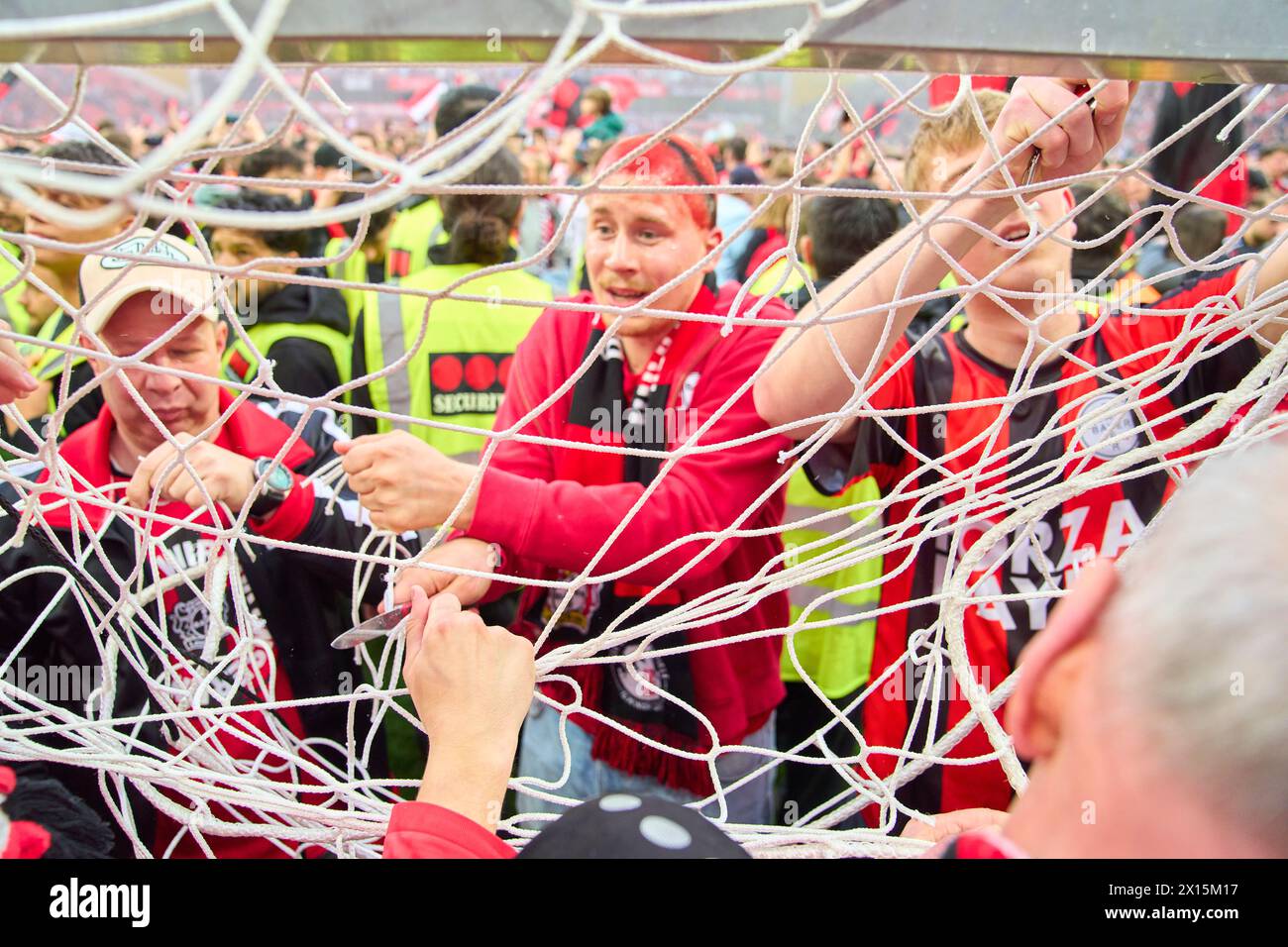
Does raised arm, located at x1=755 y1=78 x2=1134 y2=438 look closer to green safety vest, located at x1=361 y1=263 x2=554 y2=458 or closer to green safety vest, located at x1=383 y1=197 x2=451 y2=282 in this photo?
green safety vest, located at x1=361 y1=263 x2=554 y2=458

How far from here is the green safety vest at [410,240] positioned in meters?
3.50

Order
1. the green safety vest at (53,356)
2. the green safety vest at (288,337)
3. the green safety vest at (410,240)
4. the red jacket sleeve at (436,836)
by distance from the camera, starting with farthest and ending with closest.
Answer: the green safety vest at (410,240)
the green safety vest at (288,337)
the green safety vest at (53,356)
the red jacket sleeve at (436,836)

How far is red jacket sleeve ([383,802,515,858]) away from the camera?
0.85 meters

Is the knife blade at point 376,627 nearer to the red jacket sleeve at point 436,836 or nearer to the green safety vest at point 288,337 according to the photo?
the red jacket sleeve at point 436,836

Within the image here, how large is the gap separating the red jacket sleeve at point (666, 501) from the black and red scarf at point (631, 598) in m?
0.07

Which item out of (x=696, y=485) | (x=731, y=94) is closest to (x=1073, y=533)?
(x=696, y=485)

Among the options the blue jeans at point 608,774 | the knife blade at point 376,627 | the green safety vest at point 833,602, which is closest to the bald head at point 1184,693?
the knife blade at point 376,627

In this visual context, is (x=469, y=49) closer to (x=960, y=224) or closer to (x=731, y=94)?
(x=960, y=224)

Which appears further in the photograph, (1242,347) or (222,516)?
(1242,347)

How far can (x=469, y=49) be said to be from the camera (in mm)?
835

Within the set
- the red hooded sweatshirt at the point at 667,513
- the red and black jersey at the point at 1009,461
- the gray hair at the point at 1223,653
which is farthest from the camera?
the red and black jersey at the point at 1009,461

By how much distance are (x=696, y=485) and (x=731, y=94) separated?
37.1ft

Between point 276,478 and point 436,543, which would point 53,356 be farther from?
point 436,543

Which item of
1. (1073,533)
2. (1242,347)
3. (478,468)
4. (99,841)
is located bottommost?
(99,841)
